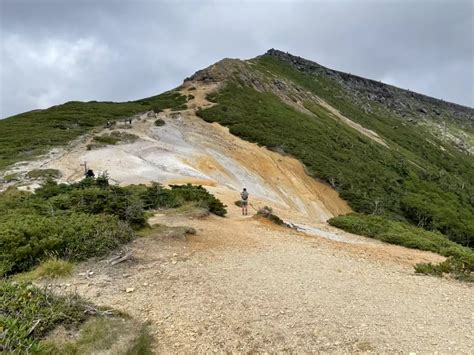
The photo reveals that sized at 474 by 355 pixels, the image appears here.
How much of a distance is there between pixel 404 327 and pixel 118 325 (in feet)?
17.1

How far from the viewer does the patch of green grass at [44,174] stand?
26797 millimetres

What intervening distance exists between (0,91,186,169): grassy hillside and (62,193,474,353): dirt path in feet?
76.2

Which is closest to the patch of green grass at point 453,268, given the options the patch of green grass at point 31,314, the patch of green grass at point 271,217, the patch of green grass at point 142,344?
the patch of green grass at point 271,217

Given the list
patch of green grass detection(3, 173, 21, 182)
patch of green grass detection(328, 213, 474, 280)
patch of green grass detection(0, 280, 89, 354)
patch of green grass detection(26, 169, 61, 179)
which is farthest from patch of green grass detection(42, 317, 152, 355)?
patch of green grass detection(3, 173, 21, 182)

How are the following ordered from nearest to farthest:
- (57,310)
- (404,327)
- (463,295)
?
(57,310)
(404,327)
(463,295)

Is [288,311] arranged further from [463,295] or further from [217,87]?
[217,87]

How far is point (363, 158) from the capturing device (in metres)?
55.5

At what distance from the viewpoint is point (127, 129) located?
144 feet

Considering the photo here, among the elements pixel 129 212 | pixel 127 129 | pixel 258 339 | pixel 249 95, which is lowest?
pixel 258 339

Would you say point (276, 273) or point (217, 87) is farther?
point (217, 87)

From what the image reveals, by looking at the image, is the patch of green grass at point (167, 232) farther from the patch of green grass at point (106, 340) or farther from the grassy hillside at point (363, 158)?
the grassy hillside at point (363, 158)

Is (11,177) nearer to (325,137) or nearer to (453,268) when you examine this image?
(453,268)

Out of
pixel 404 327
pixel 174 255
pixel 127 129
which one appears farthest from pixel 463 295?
pixel 127 129

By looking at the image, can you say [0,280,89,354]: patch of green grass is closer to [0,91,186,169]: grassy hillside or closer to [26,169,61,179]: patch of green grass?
[26,169,61,179]: patch of green grass
